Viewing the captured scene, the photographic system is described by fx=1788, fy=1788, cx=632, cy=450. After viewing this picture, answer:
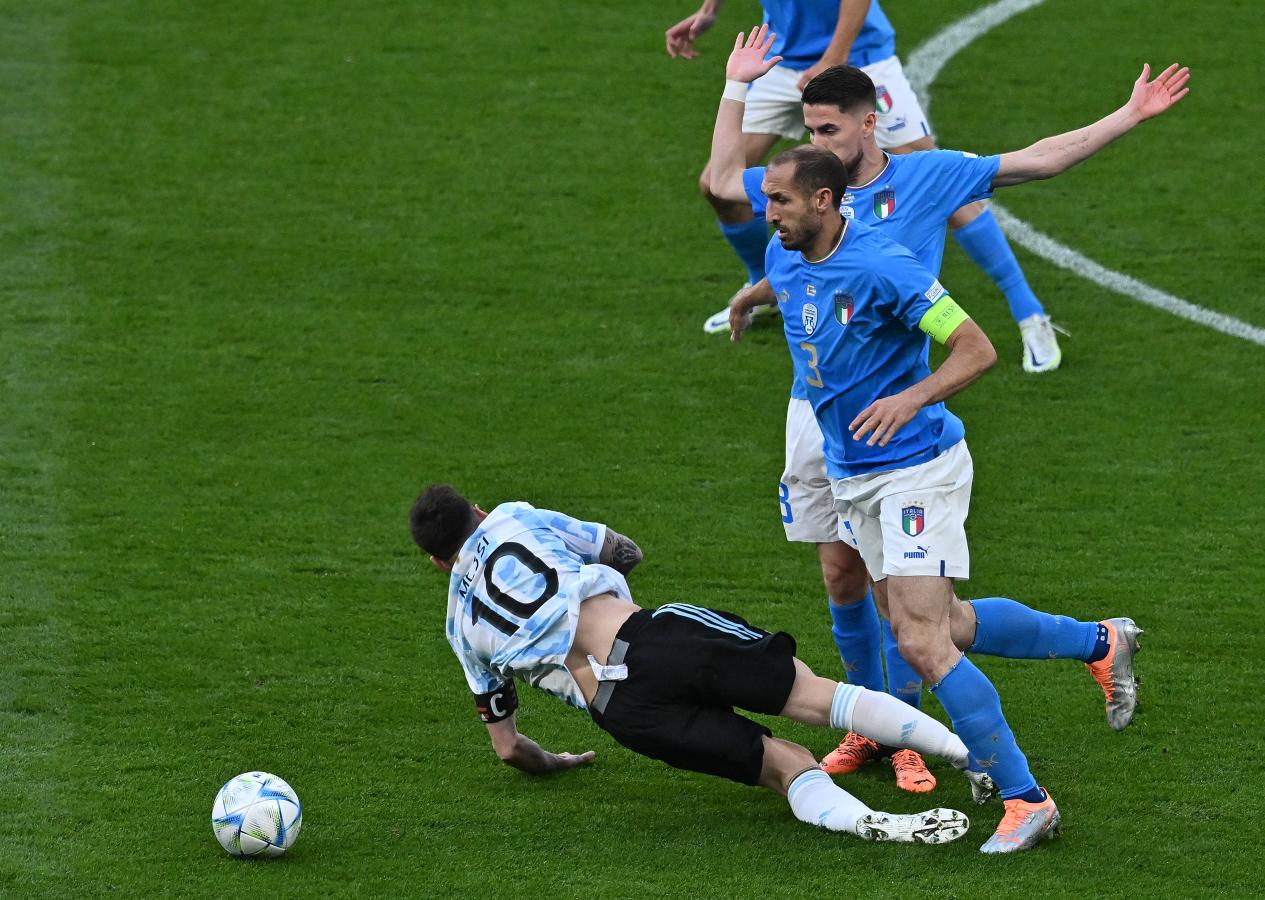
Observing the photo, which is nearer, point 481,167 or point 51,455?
point 51,455

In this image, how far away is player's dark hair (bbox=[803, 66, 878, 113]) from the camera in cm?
532

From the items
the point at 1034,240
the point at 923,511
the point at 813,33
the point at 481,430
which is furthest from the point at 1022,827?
the point at 1034,240

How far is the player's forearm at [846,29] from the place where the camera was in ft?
24.9

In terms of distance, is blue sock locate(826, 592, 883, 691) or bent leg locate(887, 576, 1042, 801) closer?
bent leg locate(887, 576, 1042, 801)

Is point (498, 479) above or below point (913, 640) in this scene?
below

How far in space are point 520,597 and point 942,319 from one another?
1.43 meters

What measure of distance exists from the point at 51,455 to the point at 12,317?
53.7 inches

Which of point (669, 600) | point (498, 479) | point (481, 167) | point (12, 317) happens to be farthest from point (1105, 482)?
point (12, 317)

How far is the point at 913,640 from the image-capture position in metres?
4.98

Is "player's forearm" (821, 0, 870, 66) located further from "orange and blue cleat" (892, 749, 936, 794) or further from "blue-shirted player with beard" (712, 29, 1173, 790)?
"orange and blue cleat" (892, 749, 936, 794)

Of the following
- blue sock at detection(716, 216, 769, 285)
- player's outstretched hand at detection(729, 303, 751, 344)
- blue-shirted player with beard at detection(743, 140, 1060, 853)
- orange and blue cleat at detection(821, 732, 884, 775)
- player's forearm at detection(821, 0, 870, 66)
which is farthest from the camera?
blue sock at detection(716, 216, 769, 285)

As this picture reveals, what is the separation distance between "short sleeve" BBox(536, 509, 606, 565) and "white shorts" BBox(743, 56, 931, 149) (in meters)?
3.11

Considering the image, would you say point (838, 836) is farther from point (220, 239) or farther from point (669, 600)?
point (220, 239)

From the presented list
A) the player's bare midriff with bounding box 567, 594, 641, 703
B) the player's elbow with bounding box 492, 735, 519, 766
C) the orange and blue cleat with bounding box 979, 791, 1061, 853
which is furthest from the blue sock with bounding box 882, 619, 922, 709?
the player's elbow with bounding box 492, 735, 519, 766
